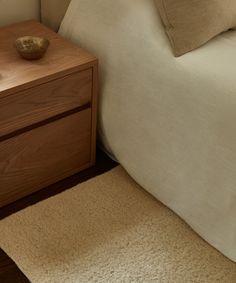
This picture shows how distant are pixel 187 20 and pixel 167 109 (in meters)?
0.28

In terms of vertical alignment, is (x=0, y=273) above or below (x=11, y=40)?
below

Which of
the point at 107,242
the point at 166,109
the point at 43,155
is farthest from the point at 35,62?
the point at 107,242

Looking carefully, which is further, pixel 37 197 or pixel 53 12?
pixel 53 12

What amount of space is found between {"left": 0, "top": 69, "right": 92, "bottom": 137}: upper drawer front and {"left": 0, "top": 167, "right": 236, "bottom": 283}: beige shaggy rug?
309mm

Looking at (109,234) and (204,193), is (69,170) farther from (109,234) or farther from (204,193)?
(204,193)

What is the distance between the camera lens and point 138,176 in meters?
1.67

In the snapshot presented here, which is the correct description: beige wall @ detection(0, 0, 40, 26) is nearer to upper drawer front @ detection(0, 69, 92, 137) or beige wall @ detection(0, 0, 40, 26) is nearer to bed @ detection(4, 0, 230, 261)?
bed @ detection(4, 0, 230, 261)

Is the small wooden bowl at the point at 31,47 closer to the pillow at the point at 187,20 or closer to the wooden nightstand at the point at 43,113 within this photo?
the wooden nightstand at the point at 43,113

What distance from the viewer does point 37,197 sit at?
64.7 inches

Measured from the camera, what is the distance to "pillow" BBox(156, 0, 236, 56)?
1452mm

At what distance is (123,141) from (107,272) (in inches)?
19.1

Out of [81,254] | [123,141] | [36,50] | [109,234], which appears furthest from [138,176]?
[36,50]

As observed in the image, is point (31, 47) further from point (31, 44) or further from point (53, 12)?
point (53, 12)

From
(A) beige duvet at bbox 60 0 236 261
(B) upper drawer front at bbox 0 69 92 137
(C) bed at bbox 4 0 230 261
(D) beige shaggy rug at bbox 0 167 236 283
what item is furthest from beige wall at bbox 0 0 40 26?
(D) beige shaggy rug at bbox 0 167 236 283
